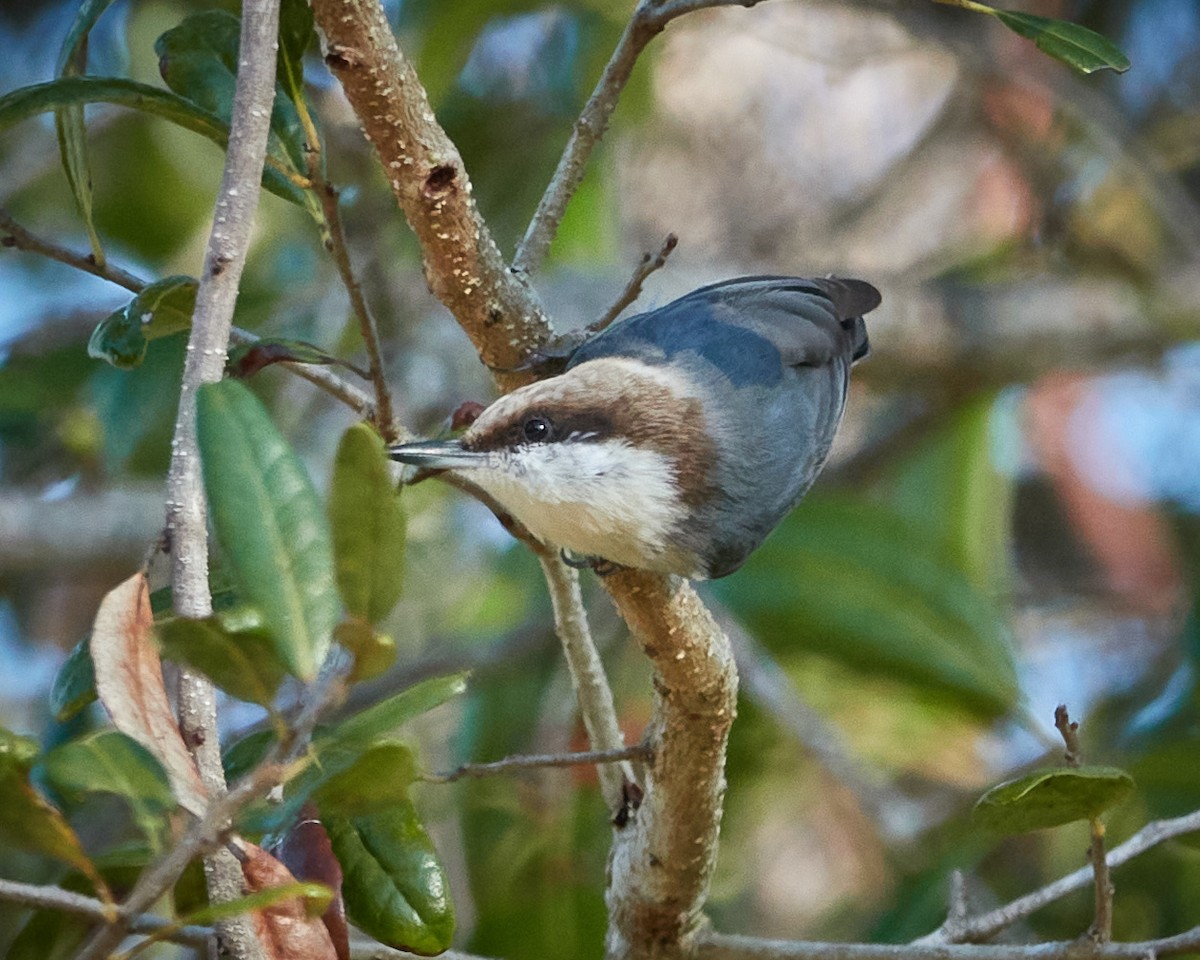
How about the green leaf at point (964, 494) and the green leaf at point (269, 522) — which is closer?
the green leaf at point (269, 522)

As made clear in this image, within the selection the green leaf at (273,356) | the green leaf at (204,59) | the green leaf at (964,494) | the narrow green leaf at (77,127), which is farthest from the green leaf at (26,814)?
Result: the green leaf at (964,494)

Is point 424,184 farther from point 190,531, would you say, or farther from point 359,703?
point 359,703

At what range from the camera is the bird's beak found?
5.85 feet

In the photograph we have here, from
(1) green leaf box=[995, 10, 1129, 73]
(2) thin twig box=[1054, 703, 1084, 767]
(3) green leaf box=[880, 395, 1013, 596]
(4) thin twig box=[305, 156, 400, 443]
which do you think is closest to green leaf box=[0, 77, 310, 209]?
(4) thin twig box=[305, 156, 400, 443]

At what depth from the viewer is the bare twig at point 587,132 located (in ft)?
5.85

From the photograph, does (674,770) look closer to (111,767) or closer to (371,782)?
(371,782)

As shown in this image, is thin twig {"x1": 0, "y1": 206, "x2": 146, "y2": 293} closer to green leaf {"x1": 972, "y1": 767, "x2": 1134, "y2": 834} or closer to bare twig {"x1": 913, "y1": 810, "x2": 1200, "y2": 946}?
green leaf {"x1": 972, "y1": 767, "x2": 1134, "y2": 834}

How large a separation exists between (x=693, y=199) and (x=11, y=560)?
2456 mm

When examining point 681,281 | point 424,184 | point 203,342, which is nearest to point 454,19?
point 681,281

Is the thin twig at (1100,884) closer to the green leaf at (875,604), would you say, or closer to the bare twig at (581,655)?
the bare twig at (581,655)

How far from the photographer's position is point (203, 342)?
1.18 metres

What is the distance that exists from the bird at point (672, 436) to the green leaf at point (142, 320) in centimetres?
30

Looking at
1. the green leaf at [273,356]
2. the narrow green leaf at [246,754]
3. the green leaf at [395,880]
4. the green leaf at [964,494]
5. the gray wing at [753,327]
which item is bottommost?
the green leaf at [964,494]

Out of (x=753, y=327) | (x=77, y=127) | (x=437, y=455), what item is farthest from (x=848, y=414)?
(x=77, y=127)
